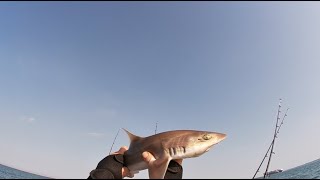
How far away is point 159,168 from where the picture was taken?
365cm

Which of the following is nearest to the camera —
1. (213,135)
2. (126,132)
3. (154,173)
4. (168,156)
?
(154,173)

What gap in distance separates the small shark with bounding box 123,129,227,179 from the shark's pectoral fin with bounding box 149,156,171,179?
3 cm

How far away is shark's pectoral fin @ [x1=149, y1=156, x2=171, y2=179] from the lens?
3.57 metres

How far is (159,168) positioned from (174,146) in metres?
0.48

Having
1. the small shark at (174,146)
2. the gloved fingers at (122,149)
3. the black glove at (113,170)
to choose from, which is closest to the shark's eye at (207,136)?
the small shark at (174,146)

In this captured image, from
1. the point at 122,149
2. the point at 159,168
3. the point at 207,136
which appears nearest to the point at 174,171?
the point at 159,168

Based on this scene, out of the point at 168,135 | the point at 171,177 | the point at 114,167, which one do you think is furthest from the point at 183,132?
the point at 114,167

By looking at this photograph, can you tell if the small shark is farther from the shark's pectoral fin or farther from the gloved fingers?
the gloved fingers

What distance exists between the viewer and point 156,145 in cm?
411

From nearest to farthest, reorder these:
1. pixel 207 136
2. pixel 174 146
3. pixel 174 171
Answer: pixel 174 171, pixel 174 146, pixel 207 136

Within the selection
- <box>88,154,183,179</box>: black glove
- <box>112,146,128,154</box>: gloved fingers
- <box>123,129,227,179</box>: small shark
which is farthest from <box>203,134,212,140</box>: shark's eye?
<box>112,146,128,154</box>: gloved fingers

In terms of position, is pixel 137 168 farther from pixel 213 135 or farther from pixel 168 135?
pixel 213 135

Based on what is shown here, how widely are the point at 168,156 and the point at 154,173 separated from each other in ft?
1.21

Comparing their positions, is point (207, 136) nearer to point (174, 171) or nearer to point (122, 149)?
point (174, 171)
